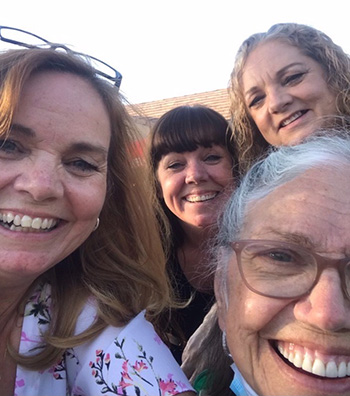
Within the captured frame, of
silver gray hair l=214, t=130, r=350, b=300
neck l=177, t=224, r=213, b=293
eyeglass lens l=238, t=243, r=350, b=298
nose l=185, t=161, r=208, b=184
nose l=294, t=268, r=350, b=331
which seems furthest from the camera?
nose l=185, t=161, r=208, b=184

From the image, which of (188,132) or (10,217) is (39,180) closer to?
(10,217)

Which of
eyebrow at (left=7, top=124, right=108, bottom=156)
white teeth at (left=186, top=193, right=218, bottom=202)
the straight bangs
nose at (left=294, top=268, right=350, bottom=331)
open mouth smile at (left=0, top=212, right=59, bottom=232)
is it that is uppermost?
eyebrow at (left=7, top=124, right=108, bottom=156)

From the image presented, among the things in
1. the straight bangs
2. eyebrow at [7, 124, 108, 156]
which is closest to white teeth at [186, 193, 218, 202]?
the straight bangs

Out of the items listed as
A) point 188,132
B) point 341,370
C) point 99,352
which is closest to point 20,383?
point 99,352

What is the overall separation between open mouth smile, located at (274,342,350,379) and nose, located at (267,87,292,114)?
6.35ft

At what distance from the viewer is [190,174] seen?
11.4 feet

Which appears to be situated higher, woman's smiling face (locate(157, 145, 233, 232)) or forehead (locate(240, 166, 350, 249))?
forehead (locate(240, 166, 350, 249))

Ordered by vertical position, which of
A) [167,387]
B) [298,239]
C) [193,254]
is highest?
[298,239]

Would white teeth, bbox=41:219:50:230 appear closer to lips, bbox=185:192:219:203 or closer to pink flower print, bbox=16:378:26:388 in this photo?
pink flower print, bbox=16:378:26:388

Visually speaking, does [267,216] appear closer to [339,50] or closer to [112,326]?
[112,326]

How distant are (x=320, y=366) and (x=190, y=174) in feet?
7.08

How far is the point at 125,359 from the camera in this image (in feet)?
5.35

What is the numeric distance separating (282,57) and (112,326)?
224 centimetres

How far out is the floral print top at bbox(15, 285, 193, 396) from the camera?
159 cm
